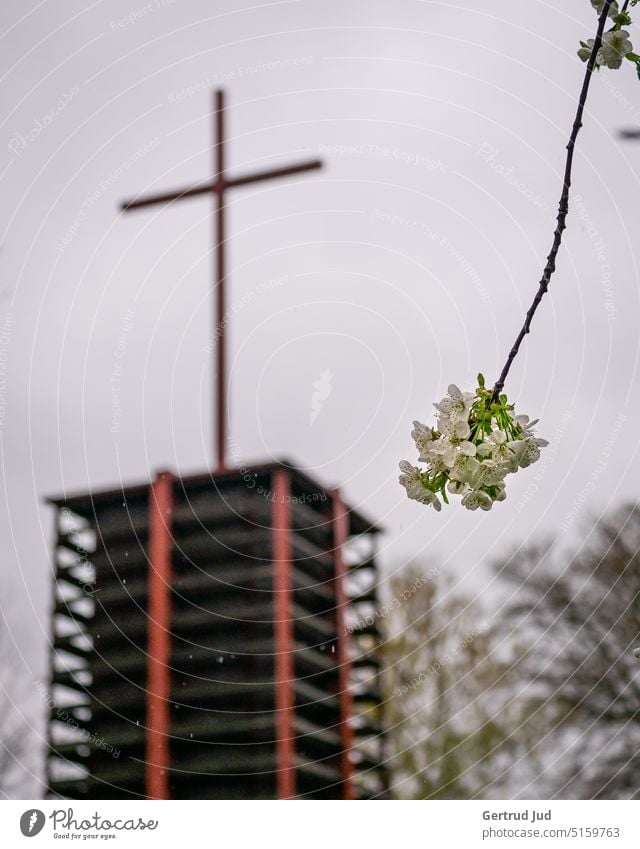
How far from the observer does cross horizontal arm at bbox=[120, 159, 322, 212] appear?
1852 mm

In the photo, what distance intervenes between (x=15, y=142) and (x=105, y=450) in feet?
1.65

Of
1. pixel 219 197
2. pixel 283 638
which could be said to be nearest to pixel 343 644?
pixel 283 638

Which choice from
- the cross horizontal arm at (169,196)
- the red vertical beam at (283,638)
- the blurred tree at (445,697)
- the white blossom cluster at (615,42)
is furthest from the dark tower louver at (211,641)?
the white blossom cluster at (615,42)

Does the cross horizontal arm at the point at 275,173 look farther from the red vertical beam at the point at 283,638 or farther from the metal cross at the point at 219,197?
the red vertical beam at the point at 283,638

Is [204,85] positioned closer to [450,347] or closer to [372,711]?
[450,347]

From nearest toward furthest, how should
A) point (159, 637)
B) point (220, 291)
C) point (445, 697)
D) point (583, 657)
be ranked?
point (159, 637) → point (220, 291) → point (445, 697) → point (583, 657)

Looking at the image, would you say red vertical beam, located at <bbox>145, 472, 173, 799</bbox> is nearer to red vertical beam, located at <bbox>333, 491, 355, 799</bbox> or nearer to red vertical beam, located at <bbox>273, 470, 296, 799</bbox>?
red vertical beam, located at <bbox>273, 470, 296, 799</bbox>

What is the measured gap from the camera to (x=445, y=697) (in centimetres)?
310

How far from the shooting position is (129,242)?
187cm

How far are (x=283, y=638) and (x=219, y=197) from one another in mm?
739

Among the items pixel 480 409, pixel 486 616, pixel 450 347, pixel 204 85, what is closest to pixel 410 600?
pixel 486 616

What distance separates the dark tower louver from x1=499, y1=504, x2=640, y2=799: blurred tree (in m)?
1.03

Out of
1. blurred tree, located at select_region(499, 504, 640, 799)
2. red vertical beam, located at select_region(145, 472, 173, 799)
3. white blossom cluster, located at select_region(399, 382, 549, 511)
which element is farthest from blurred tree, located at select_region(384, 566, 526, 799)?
white blossom cluster, located at select_region(399, 382, 549, 511)

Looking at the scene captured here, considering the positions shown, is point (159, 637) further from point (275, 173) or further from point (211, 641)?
point (275, 173)
